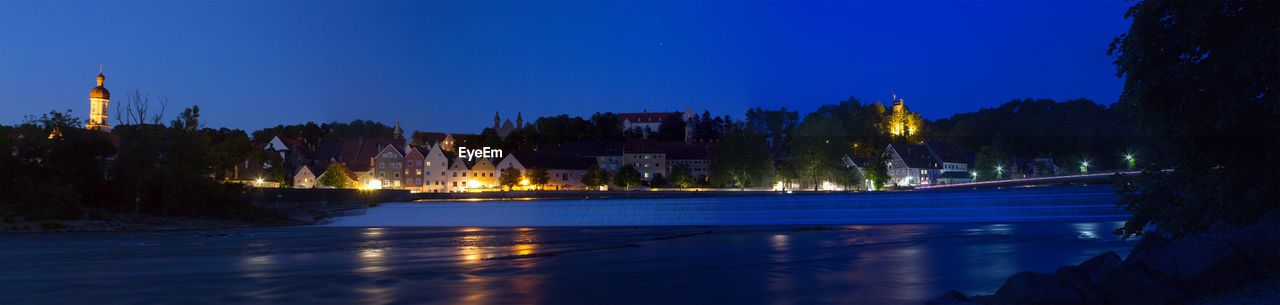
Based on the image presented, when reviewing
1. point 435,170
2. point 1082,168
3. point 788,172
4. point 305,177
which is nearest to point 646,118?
point 435,170

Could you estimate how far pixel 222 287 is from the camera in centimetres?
1386

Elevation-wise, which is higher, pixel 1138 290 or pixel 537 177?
pixel 537 177

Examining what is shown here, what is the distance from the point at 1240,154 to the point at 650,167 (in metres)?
102

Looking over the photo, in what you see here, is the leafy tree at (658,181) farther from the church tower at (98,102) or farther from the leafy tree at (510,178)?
the church tower at (98,102)

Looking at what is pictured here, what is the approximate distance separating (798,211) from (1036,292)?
1233 inches

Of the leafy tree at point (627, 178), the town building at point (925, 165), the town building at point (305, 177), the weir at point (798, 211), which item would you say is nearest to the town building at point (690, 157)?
the leafy tree at point (627, 178)

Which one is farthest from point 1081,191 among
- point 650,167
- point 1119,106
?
point 650,167

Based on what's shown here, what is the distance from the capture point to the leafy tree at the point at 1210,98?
469 inches

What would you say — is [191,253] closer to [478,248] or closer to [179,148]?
[478,248]

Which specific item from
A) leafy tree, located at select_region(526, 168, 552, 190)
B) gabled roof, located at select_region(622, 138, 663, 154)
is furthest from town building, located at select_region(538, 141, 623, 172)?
leafy tree, located at select_region(526, 168, 552, 190)

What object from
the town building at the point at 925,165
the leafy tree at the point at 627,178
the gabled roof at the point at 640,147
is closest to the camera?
the town building at the point at 925,165

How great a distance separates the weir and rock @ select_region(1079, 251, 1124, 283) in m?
26.4

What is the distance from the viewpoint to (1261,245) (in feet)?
30.7

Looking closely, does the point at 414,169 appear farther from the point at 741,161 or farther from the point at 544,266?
the point at 544,266
